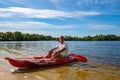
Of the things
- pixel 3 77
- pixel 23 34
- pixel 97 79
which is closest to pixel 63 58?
pixel 97 79

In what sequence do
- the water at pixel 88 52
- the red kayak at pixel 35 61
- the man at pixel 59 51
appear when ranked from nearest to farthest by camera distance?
the red kayak at pixel 35 61
the man at pixel 59 51
the water at pixel 88 52

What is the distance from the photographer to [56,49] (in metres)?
15.5

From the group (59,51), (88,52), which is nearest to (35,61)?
(59,51)

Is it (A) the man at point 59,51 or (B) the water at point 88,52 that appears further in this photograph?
(B) the water at point 88,52

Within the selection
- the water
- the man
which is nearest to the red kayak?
the man

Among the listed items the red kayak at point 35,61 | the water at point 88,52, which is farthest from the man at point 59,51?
the water at point 88,52

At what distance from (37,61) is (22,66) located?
1.13 meters

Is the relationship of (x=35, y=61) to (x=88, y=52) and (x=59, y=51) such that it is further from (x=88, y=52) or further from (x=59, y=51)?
(x=88, y=52)

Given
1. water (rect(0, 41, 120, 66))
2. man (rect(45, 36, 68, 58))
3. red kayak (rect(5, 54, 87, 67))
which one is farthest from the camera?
water (rect(0, 41, 120, 66))

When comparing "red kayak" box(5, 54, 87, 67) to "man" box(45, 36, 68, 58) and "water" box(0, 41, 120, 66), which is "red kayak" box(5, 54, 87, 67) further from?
"water" box(0, 41, 120, 66)

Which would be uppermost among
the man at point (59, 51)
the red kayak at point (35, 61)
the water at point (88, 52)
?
the man at point (59, 51)

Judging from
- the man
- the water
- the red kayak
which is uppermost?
the man

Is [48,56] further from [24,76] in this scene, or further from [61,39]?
[24,76]

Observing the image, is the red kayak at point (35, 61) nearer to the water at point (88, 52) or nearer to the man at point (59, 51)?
the man at point (59, 51)
